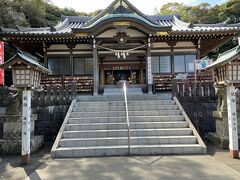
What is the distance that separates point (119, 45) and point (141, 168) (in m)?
9.36

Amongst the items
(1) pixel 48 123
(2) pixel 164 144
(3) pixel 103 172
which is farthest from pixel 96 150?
(1) pixel 48 123

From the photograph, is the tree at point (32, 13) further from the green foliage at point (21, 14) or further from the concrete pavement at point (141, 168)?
the concrete pavement at point (141, 168)

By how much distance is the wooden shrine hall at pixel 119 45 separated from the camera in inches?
493

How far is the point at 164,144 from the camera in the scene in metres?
7.20

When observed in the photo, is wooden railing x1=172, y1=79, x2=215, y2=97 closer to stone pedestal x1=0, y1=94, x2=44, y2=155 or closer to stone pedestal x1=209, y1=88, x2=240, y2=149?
stone pedestal x1=209, y1=88, x2=240, y2=149

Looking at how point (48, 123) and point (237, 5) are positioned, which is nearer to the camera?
point (48, 123)

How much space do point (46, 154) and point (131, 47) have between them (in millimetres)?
8604

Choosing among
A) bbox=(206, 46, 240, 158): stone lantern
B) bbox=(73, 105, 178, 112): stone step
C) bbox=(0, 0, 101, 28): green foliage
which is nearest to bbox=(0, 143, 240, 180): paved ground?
bbox=(206, 46, 240, 158): stone lantern

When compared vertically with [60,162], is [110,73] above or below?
above

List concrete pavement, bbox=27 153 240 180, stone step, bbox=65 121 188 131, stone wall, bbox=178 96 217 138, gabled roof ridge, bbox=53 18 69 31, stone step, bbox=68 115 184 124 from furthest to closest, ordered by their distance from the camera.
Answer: gabled roof ridge, bbox=53 18 69 31, stone wall, bbox=178 96 217 138, stone step, bbox=68 115 184 124, stone step, bbox=65 121 188 131, concrete pavement, bbox=27 153 240 180

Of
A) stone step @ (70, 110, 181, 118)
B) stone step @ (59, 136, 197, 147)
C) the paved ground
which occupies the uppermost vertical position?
stone step @ (70, 110, 181, 118)

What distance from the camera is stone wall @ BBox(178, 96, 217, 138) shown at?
9773mm

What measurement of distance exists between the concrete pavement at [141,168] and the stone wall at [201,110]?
137 inches

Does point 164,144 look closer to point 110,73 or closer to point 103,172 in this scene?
point 103,172
